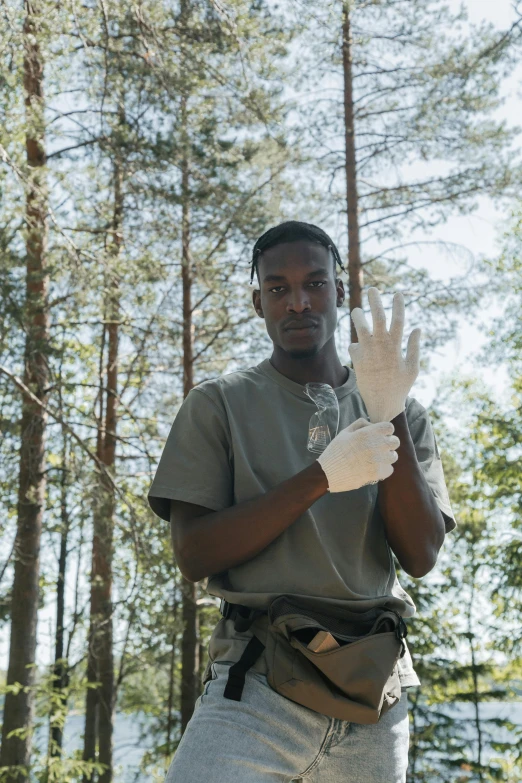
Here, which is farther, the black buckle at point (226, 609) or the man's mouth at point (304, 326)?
the man's mouth at point (304, 326)

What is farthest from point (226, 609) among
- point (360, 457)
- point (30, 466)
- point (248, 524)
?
point (30, 466)

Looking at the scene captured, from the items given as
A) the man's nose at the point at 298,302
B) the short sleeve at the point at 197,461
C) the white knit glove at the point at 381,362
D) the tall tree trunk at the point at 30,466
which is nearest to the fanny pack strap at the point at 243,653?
the short sleeve at the point at 197,461

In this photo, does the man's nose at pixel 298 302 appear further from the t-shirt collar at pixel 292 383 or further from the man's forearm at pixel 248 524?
the man's forearm at pixel 248 524

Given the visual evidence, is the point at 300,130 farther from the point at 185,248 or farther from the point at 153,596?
the point at 153,596

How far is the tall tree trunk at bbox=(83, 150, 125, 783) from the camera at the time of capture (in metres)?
9.64

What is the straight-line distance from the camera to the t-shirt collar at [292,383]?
2412 millimetres

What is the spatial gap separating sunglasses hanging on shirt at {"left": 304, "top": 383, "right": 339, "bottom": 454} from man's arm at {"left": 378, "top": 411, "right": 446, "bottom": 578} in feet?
0.63

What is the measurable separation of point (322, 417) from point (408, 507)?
34cm

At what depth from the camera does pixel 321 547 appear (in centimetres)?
211

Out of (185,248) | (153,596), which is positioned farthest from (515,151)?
(153,596)

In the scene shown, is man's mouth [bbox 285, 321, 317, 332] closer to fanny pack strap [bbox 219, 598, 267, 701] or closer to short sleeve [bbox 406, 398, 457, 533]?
short sleeve [bbox 406, 398, 457, 533]

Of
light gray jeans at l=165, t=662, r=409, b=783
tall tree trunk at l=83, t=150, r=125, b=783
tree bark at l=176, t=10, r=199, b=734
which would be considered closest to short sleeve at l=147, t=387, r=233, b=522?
light gray jeans at l=165, t=662, r=409, b=783

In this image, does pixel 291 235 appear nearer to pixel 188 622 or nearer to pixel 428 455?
pixel 428 455

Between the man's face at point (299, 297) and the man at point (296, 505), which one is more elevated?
the man's face at point (299, 297)
